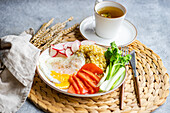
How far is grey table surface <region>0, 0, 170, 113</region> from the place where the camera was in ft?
10.0

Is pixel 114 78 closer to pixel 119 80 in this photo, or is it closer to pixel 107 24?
pixel 119 80

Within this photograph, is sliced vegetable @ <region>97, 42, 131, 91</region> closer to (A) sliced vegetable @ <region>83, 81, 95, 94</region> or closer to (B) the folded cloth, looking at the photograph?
(A) sliced vegetable @ <region>83, 81, 95, 94</region>

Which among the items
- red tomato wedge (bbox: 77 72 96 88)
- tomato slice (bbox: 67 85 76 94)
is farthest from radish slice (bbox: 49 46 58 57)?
tomato slice (bbox: 67 85 76 94)

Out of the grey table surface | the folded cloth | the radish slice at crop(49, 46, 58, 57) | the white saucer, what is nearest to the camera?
the folded cloth

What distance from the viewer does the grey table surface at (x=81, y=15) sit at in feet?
10.0

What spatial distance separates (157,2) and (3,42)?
9.94ft

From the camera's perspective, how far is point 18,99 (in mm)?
1977

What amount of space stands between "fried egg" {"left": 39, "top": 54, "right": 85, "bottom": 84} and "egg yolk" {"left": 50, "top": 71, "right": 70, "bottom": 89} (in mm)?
28

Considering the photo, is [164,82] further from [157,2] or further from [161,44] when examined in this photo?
[157,2]

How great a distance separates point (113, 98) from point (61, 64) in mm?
644

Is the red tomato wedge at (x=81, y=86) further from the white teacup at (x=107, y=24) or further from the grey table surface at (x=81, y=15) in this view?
the grey table surface at (x=81, y=15)

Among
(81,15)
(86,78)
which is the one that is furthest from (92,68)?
(81,15)

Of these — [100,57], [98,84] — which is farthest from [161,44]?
[98,84]

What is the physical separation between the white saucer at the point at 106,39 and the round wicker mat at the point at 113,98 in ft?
1.60
